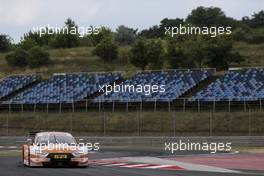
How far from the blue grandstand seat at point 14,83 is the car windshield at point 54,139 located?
40927 millimetres

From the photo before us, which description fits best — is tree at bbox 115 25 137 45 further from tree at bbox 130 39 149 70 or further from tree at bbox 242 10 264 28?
tree at bbox 130 39 149 70

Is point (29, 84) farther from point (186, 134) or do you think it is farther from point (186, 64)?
point (186, 134)

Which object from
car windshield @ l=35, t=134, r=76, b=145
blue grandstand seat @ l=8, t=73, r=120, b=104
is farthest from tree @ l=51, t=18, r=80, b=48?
car windshield @ l=35, t=134, r=76, b=145

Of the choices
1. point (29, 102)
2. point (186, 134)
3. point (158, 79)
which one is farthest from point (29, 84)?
point (186, 134)

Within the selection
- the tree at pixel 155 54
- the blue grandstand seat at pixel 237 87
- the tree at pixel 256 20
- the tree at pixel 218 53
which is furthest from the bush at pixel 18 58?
the tree at pixel 256 20

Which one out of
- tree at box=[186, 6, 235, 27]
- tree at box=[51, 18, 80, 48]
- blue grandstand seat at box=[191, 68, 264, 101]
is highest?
tree at box=[186, 6, 235, 27]

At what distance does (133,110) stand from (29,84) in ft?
58.4

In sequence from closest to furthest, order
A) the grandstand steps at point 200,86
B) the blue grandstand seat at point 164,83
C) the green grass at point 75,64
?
the blue grandstand seat at point 164,83
the grandstand steps at point 200,86
the green grass at point 75,64

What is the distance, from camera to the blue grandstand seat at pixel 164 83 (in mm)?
54312

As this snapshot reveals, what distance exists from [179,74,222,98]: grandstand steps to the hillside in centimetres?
1723

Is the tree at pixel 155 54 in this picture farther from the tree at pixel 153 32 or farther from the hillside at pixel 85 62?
the tree at pixel 153 32

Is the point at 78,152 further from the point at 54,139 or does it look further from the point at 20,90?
the point at 20,90

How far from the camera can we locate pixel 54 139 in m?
22.8

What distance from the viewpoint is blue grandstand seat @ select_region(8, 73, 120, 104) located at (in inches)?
2279
